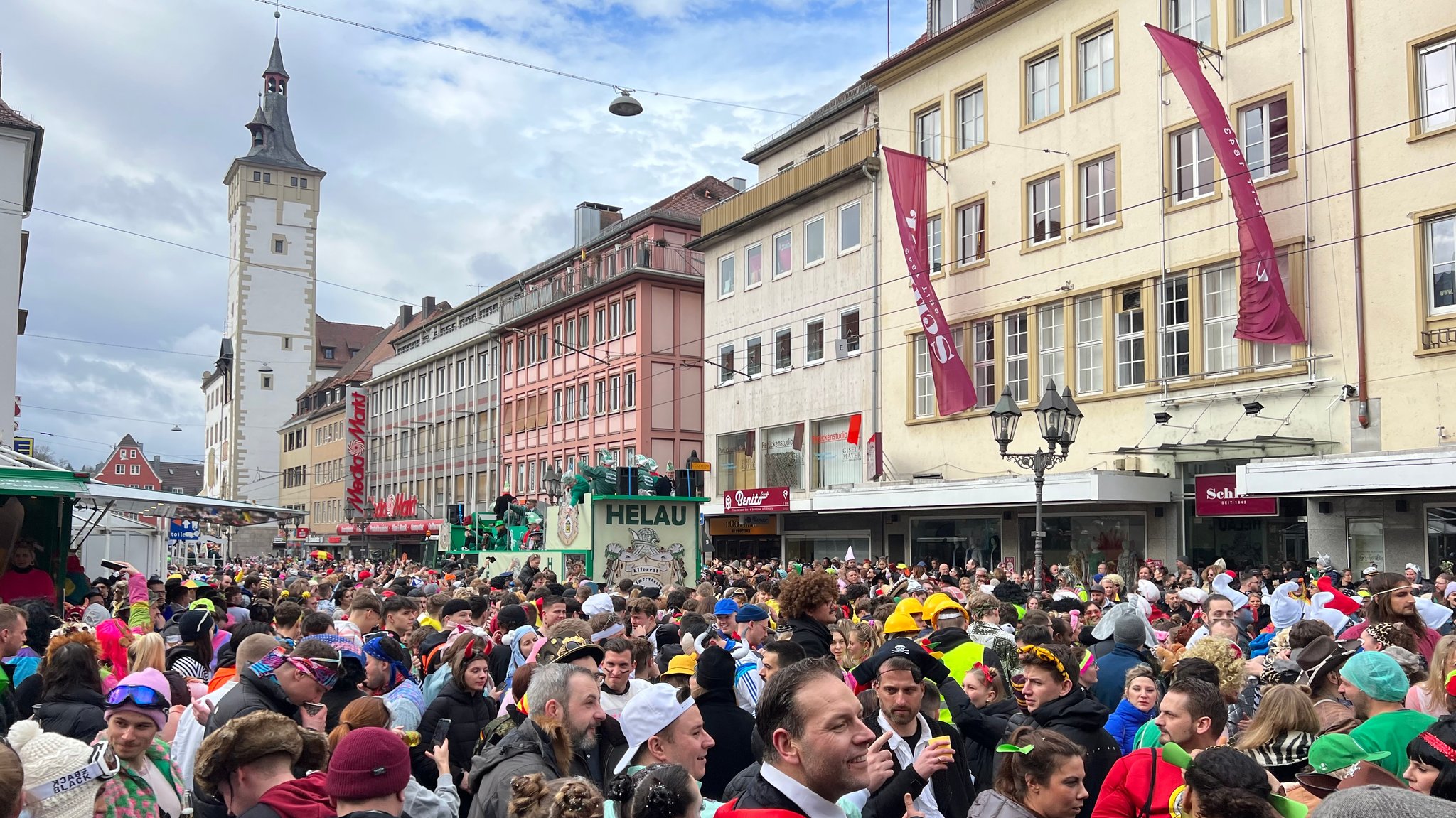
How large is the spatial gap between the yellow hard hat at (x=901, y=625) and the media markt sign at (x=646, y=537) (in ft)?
45.2

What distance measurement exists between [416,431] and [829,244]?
38.8 metres

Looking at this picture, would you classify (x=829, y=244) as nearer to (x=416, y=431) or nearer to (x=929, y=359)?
(x=929, y=359)

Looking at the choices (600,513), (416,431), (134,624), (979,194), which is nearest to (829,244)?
(979,194)

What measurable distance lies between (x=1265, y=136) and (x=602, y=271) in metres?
31.5

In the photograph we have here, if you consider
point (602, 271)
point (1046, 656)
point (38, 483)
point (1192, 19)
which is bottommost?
point (1046, 656)

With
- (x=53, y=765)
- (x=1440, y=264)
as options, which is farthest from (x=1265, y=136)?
(x=53, y=765)

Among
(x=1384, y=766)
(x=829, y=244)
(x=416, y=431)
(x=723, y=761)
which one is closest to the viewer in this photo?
(x=1384, y=766)

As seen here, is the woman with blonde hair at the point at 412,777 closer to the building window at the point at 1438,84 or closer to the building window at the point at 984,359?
the building window at the point at 1438,84

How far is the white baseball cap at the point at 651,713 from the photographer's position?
4.32 meters

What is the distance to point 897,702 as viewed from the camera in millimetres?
4797

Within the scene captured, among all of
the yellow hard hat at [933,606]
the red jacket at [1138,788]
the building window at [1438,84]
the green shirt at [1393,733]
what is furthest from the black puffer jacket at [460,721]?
the building window at [1438,84]

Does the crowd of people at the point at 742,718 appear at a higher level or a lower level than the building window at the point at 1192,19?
lower

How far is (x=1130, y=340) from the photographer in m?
25.5

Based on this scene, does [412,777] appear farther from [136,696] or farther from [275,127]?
[275,127]
